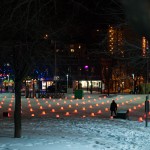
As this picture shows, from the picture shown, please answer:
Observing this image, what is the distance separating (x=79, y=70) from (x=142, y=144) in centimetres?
8276

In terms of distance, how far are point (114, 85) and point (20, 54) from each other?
7136 cm

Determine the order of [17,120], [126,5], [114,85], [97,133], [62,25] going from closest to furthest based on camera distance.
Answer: [126,5] < [62,25] < [17,120] < [97,133] < [114,85]

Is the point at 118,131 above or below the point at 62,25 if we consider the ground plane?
below

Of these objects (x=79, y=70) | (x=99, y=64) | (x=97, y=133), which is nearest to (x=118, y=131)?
(x=97, y=133)

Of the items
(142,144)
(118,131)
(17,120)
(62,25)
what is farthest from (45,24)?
(118,131)

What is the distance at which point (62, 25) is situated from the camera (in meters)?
14.6

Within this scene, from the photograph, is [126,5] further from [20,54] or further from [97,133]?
[97,133]

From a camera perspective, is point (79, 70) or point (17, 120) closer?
point (17, 120)

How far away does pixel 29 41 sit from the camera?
49.2ft

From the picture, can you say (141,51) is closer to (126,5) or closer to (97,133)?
(97,133)

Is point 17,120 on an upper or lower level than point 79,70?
lower

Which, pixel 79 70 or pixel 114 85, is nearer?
pixel 114 85

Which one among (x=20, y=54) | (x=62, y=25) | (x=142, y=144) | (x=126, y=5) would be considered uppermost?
(x=62, y=25)

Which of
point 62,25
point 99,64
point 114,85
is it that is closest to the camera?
point 62,25
